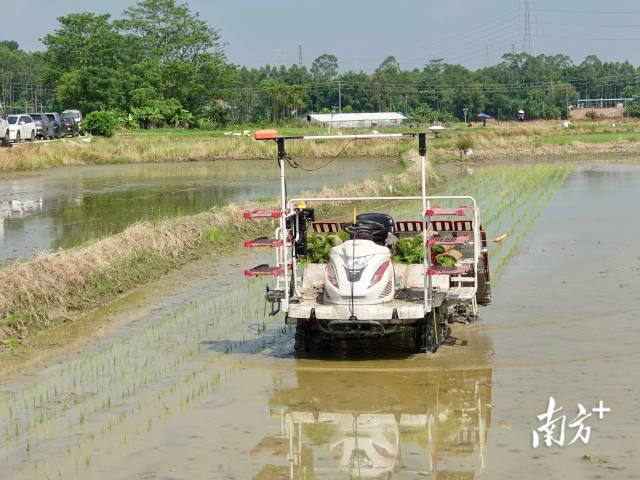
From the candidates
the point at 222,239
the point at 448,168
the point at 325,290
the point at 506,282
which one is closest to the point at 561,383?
the point at 325,290

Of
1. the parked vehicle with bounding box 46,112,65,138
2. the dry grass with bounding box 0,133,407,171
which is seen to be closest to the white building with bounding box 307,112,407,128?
the parked vehicle with bounding box 46,112,65,138

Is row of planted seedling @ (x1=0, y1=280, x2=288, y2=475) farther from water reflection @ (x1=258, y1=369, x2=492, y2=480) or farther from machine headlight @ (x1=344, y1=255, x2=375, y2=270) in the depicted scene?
machine headlight @ (x1=344, y1=255, x2=375, y2=270)

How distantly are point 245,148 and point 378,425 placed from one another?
4179 cm

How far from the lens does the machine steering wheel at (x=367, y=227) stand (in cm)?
1244

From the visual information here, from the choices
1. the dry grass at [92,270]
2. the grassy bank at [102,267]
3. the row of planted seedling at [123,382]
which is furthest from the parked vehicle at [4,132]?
the row of planted seedling at [123,382]

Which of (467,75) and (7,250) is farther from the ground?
(467,75)

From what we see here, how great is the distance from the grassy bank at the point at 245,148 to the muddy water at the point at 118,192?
1.60 metres

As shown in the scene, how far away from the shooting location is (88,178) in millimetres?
38219

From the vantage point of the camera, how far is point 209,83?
83188 millimetres

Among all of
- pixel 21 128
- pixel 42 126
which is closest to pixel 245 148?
pixel 42 126

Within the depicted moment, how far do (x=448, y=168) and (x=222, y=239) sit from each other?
24154 millimetres

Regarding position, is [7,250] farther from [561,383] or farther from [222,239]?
[561,383]

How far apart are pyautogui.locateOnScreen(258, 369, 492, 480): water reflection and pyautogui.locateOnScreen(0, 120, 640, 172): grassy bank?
3221 cm

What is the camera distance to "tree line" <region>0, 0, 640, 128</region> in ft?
247
